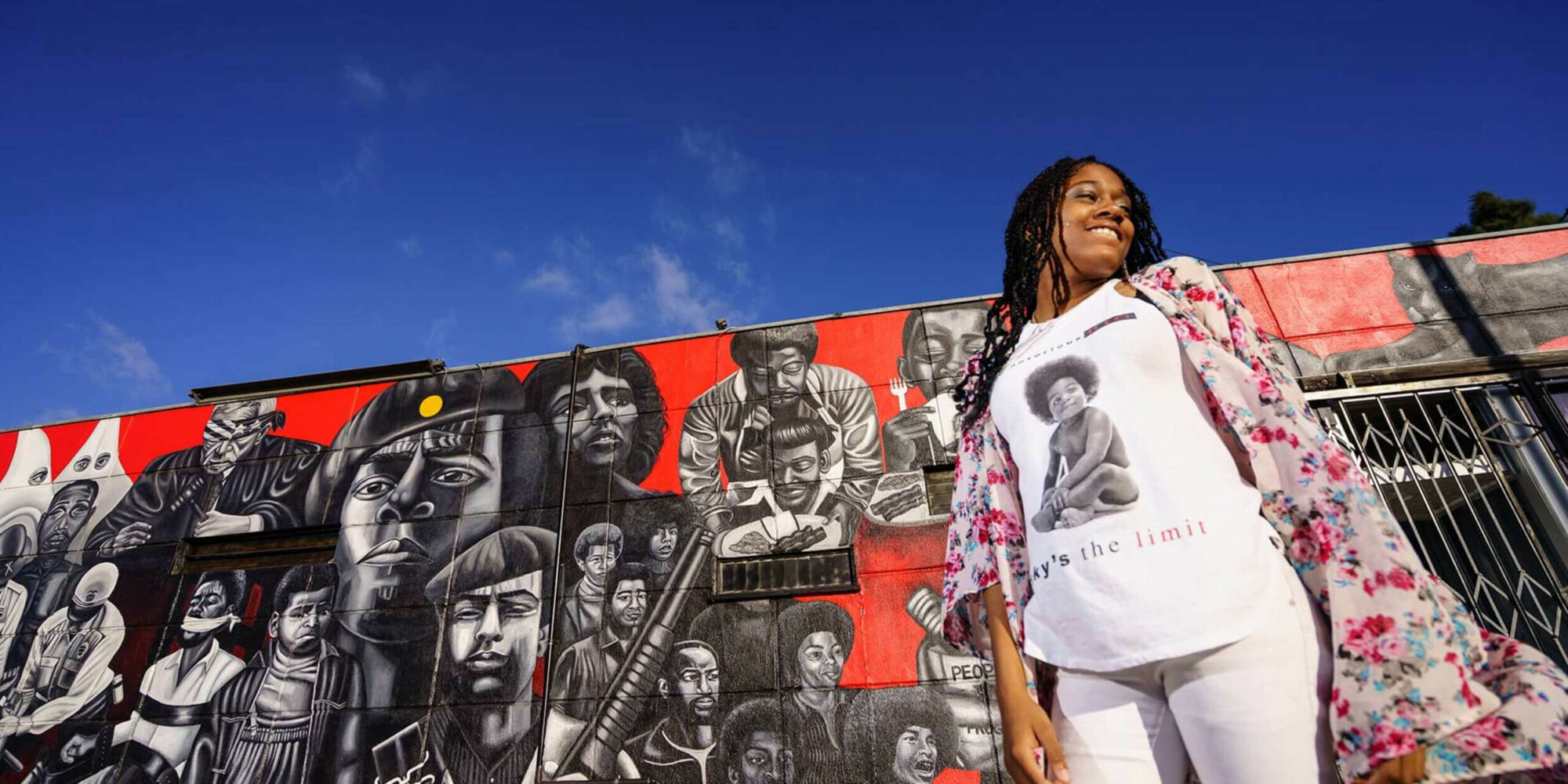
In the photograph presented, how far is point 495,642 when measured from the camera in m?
6.29

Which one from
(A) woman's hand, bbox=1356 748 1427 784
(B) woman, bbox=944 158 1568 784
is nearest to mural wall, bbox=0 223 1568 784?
(B) woman, bbox=944 158 1568 784

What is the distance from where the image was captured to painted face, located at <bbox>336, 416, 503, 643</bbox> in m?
6.62

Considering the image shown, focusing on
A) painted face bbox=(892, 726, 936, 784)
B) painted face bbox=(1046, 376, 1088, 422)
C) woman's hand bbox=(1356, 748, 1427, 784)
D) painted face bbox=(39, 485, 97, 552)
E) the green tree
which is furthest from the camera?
the green tree

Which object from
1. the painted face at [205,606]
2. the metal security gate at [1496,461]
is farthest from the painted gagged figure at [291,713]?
the metal security gate at [1496,461]

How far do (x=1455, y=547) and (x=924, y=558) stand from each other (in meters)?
6.14

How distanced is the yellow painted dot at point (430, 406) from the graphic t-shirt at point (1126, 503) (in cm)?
745

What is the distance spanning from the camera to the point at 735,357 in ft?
24.1

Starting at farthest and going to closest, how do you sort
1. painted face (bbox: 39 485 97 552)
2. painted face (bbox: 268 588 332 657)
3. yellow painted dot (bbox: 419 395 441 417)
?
painted face (bbox: 39 485 97 552) < yellow painted dot (bbox: 419 395 441 417) < painted face (bbox: 268 588 332 657)

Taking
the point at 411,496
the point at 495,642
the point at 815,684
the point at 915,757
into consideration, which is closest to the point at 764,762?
the point at 815,684

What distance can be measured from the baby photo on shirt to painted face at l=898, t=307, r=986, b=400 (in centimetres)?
536

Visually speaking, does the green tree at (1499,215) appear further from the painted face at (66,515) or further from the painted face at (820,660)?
the painted face at (66,515)

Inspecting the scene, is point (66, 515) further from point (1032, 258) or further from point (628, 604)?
point (1032, 258)

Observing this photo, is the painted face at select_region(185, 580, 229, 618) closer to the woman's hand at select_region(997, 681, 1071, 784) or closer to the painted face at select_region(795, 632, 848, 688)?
the painted face at select_region(795, 632, 848, 688)

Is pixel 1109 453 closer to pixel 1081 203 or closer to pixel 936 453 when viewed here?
pixel 1081 203
